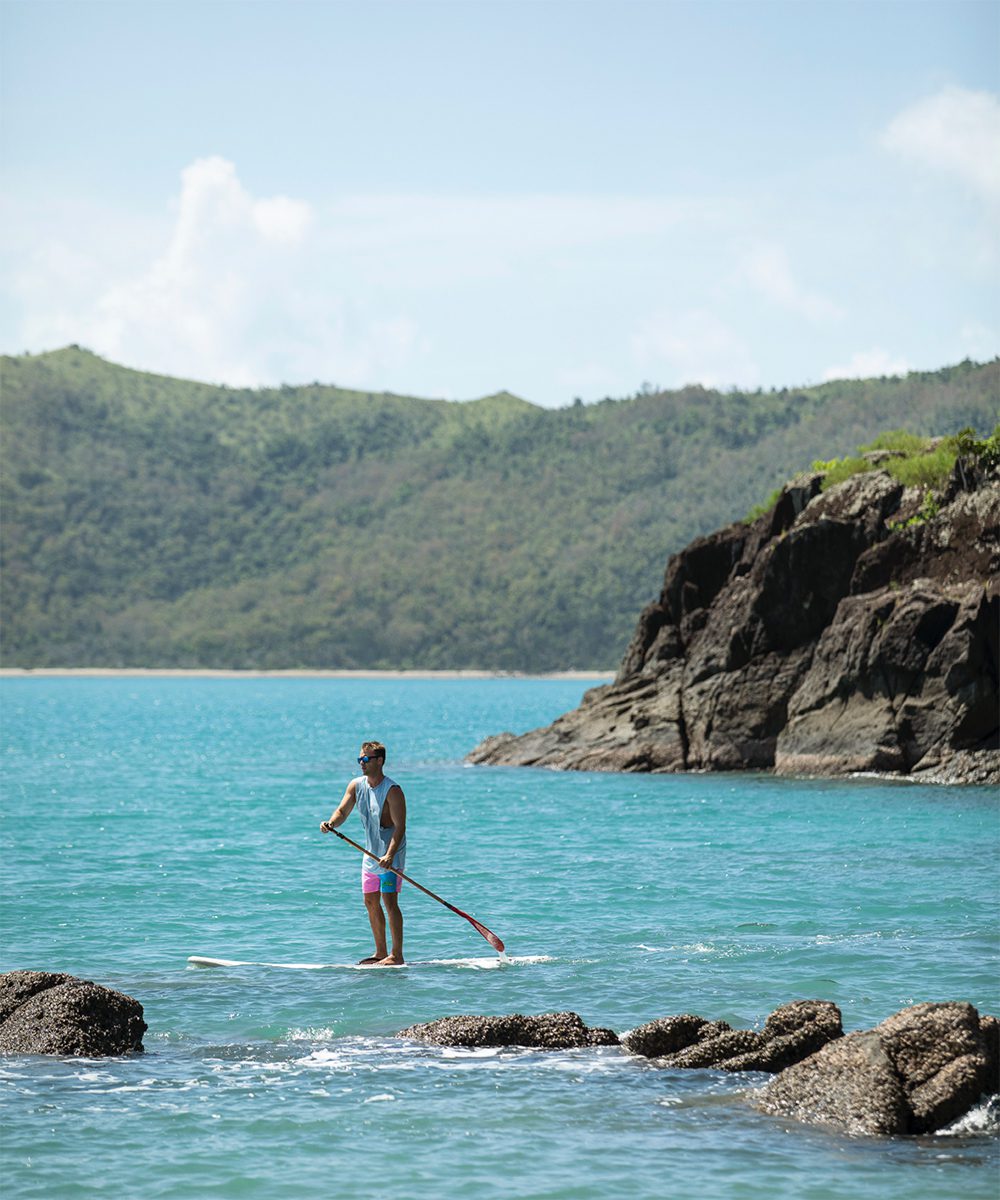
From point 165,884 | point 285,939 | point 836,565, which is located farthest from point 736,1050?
point 836,565

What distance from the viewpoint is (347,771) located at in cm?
5447

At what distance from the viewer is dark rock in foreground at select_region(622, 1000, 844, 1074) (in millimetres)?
12625

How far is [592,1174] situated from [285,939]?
9.93 metres

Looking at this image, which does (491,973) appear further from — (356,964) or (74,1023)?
(74,1023)

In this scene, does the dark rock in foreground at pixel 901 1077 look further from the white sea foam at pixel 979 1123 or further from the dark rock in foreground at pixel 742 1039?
the dark rock in foreground at pixel 742 1039

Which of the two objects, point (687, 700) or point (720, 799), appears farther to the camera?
point (687, 700)

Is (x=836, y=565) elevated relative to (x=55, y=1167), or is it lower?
elevated

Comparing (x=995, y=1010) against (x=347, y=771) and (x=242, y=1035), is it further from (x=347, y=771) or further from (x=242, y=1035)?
(x=347, y=771)

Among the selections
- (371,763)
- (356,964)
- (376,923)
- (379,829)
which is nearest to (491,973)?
(376,923)

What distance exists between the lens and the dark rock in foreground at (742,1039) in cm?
1262

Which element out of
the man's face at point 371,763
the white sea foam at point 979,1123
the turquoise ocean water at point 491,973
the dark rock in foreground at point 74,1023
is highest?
the man's face at point 371,763

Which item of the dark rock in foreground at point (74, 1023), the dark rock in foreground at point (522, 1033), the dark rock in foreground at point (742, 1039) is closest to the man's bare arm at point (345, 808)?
the dark rock in foreground at point (522, 1033)

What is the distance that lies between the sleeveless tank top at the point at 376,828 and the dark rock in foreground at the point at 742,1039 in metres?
3.91

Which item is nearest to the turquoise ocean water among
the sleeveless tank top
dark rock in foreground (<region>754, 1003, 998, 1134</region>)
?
dark rock in foreground (<region>754, 1003, 998, 1134</region>)
